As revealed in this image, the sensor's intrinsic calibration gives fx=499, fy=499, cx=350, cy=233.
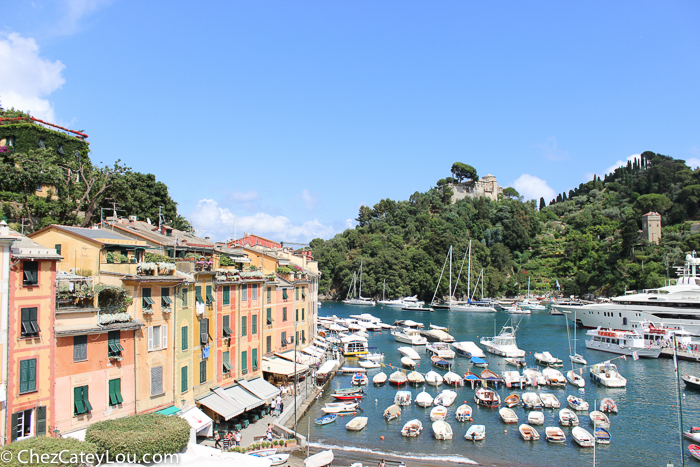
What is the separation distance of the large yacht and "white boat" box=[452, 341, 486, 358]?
102 ft

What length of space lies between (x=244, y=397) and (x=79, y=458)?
19.1 m

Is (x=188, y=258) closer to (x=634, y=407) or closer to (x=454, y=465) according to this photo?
(x=454, y=465)

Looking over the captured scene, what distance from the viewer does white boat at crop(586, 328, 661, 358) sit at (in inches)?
2751

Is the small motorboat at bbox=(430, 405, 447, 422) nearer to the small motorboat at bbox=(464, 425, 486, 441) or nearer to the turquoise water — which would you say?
the turquoise water

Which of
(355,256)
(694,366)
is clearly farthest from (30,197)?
(355,256)

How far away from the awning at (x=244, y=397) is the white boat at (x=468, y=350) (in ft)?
127

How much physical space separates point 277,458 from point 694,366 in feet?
198

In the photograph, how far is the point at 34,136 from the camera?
55.9 metres

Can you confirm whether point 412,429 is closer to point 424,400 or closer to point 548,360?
point 424,400

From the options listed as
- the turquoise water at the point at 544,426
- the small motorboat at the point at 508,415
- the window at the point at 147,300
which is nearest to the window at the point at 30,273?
the window at the point at 147,300

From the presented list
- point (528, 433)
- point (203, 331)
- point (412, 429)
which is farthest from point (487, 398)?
point (203, 331)

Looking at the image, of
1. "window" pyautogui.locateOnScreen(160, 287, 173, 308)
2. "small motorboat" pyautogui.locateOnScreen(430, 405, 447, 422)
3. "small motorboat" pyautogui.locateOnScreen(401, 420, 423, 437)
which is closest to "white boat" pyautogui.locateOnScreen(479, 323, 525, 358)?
"small motorboat" pyautogui.locateOnScreen(430, 405, 447, 422)

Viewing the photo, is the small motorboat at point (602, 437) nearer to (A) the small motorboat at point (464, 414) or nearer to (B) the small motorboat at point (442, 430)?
(A) the small motorboat at point (464, 414)

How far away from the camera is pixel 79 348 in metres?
25.5
